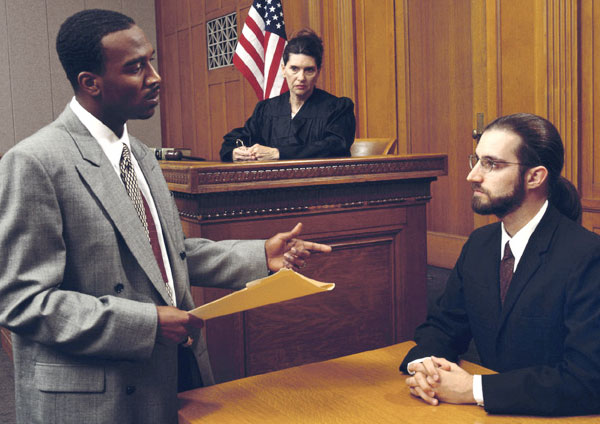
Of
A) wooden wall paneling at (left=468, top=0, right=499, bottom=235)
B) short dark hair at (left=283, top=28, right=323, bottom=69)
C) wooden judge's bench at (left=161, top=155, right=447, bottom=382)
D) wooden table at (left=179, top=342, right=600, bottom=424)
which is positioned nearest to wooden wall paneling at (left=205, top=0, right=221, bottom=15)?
wooden wall paneling at (left=468, top=0, right=499, bottom=235)

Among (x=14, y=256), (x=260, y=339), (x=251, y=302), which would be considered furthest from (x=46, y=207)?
(x=260, y=339)

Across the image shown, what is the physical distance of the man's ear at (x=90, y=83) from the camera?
1.39 meters

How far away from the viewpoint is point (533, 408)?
1.35 meters

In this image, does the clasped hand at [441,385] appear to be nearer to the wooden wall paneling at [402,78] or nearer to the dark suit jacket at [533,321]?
the dark suit jacket at [533,321]

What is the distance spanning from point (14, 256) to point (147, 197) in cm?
37

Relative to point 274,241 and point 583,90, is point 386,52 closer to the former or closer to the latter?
point 583,90

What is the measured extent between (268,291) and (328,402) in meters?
0.32

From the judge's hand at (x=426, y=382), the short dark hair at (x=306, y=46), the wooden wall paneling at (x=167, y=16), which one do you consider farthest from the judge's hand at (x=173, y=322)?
the wooden wall paneling at (x=167, y=16)

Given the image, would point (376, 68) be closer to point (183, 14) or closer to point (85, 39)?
point (183, 14)

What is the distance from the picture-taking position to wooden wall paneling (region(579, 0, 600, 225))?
4.37m

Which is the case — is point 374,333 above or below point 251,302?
below

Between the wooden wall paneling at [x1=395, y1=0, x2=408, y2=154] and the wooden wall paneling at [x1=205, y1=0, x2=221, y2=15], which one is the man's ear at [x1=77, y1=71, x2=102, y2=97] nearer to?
the wooden wall paneling at [x1=395, y1=0, x2=408, y2=154]

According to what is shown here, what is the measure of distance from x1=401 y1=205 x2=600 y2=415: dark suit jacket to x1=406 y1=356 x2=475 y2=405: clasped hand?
0.17 ft

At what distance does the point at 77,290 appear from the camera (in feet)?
4.43
